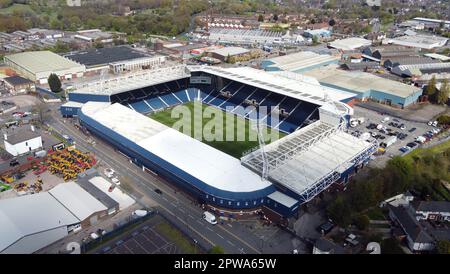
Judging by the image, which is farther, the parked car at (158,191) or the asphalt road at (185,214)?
the parked car at (158,191)

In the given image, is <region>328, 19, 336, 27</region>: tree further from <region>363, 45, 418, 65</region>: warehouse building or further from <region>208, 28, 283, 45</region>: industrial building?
<region>363, 45, 418, 65</region>: warehouse building

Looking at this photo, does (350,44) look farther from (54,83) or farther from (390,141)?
(54,83)

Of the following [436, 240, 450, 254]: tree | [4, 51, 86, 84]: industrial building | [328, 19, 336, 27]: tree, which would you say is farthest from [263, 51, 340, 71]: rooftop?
[328, 19, 336, 27]: tree

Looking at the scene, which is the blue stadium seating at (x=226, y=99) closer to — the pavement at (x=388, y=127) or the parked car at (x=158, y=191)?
the pavement at (x=388, y=127)

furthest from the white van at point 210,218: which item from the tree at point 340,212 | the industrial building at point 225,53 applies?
the industrial building at point 225,53

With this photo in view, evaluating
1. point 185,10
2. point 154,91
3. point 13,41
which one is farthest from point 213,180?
point 185,10

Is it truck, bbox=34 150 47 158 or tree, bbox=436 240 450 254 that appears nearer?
tree, bbox=436 240 450 254

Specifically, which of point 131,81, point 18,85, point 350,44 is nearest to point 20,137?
point 131,81
